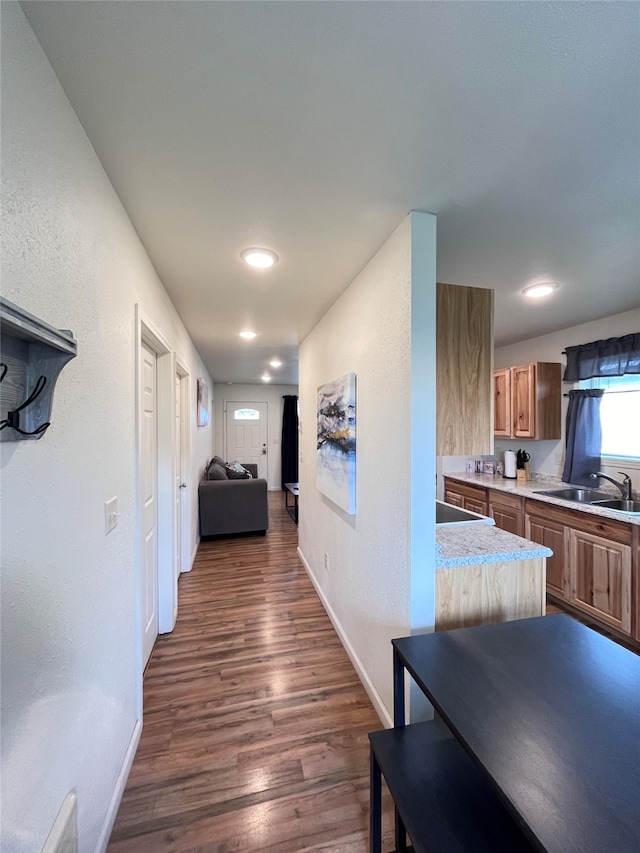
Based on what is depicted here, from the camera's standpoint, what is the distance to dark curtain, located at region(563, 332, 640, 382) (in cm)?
262

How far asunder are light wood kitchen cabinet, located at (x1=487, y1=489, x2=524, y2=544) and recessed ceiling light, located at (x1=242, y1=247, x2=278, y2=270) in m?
2.86

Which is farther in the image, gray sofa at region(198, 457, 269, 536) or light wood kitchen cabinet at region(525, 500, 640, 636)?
gray sofa at region(198, 457, 269, 536)

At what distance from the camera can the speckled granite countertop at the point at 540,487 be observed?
2248mm

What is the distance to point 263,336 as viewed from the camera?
3.41 m

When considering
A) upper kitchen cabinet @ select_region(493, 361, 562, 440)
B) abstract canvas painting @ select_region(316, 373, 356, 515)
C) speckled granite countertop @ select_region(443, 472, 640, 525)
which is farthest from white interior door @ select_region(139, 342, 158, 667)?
upper kitchen cabinet @ select_region(493, 361, 562, 440)

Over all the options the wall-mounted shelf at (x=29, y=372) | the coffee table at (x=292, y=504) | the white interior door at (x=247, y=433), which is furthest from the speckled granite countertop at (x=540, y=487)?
the white interior door at (x=247, y=433)

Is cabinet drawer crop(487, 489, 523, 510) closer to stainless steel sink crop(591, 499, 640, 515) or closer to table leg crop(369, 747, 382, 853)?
stainless steel sink crop(591, 499, 640, 515)

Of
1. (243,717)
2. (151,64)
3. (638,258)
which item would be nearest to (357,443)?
(243,717)

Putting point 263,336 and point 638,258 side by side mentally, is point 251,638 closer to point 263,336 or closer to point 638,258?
point 263,336

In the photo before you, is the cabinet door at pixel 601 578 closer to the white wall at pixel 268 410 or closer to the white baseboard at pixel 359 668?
the white baseboard at pixel 359 668

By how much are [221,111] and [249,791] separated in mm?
2397

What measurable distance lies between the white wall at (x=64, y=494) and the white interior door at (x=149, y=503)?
595 mm

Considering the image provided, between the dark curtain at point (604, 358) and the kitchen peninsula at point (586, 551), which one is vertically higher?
the dark curtain at point (604, 358)

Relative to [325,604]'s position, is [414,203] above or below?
above
